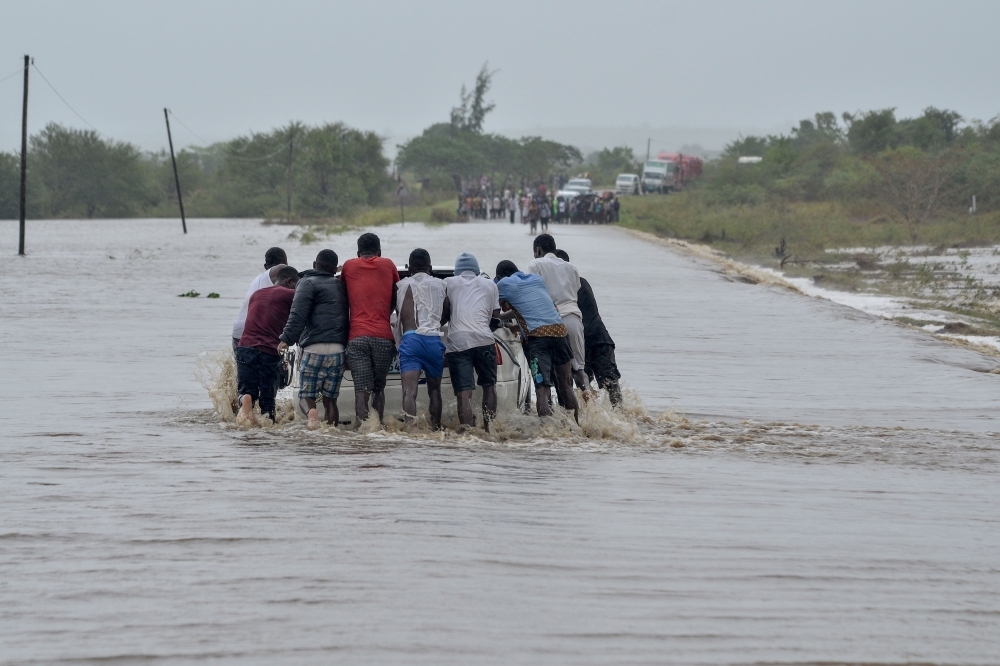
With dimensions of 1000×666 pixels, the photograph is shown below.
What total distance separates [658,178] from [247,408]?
270ft

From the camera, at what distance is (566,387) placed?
10.2 meters

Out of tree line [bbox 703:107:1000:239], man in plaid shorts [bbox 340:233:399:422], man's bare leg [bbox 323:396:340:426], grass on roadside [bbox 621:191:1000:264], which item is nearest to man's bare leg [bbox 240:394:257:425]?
man's bare leg [bbox 323:396:340:426]

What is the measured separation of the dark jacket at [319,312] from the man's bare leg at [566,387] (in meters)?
1.87

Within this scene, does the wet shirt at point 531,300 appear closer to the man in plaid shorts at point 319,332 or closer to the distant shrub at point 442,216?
the man in plaid shorts at point 319,332

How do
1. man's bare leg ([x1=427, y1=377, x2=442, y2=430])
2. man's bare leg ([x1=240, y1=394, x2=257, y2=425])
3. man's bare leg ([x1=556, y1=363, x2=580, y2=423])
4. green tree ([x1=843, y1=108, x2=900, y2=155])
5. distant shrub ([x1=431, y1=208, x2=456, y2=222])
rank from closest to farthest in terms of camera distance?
man's bare leg ([x1=427, y1=377, x2=442, y2=430]), man's bare leg ([x1=240, y1=394, x2=257, y2=425]), man's bare leg ([x1=556, y1=363, x2=580, y2=423]), distant shrub ([x1=431, y1=208, x2=456, y2=222]), green tree ([x1=843, y1=108, x2=900, y2=155])

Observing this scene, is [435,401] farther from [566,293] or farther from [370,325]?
[566,293]

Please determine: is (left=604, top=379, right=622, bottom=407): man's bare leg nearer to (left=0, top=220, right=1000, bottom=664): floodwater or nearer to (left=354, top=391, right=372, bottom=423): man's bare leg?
(left=0, top=220, right=1000, bottom=664): floodwater

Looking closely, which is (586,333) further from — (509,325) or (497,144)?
(497,144)

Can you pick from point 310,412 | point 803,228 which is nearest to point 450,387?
point 310,412

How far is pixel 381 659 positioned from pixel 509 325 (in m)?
5.64

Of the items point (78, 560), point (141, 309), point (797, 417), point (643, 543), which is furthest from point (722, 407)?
point (141, 309)

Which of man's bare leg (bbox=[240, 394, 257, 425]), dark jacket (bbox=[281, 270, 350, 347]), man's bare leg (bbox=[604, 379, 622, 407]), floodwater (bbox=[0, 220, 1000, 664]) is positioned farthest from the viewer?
man's bare leg (bbox=[604, 379, 622, 407])

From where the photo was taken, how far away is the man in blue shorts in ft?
30.6

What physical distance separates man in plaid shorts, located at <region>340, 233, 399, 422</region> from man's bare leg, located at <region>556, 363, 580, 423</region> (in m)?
1.49
